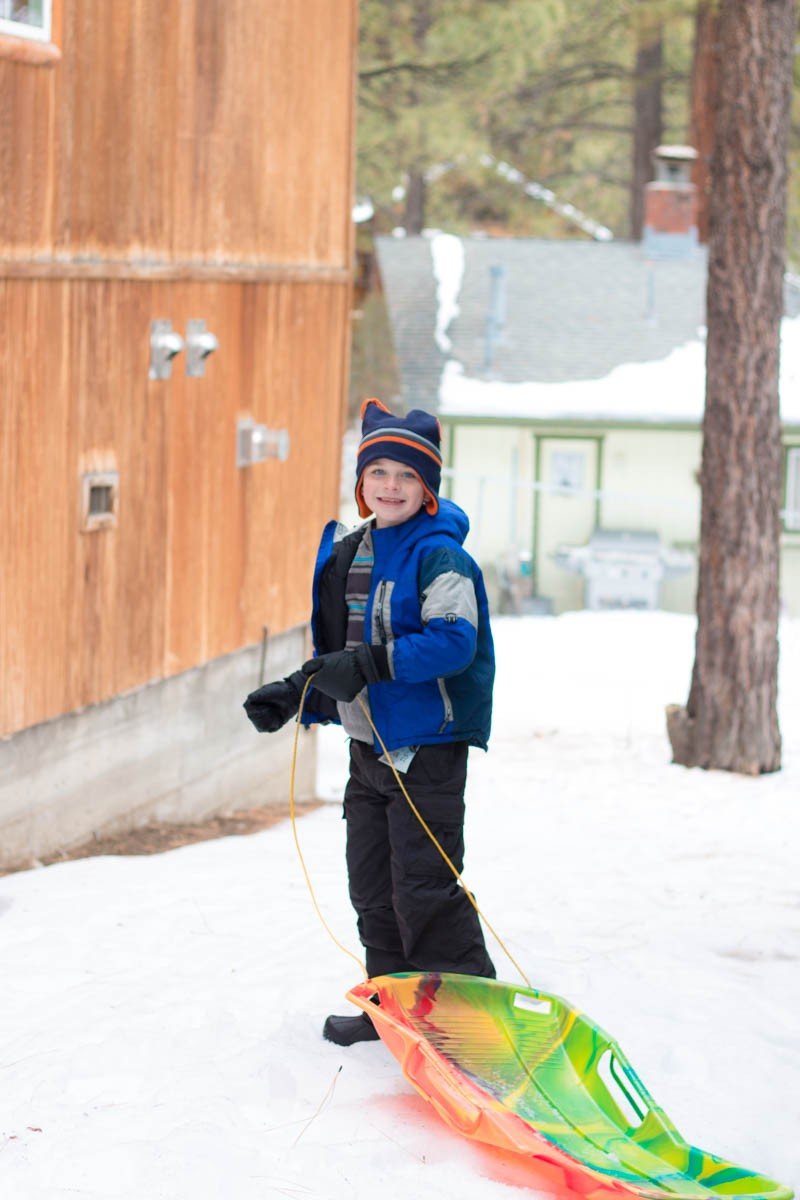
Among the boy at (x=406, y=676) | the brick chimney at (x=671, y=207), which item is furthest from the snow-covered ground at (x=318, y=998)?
the brick chimney at (x=671, y=207)

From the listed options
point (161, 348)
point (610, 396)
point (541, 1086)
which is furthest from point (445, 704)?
point (610, 396)

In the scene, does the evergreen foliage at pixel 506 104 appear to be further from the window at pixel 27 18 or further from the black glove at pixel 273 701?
the black glove at pixel 273 701

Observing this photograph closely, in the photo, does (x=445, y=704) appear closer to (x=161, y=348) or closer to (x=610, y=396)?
(x=161, y=348)

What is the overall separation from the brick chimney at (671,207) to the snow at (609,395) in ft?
12.7

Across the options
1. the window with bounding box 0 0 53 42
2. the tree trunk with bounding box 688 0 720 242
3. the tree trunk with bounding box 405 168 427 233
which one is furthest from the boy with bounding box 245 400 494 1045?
the tree trunk with bounding box 405 168 427 233

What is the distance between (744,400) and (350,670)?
24.5 feet

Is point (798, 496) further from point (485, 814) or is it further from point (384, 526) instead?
point (384, 526)

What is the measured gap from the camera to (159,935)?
6.39 m

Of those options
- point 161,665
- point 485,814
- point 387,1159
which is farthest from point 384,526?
point 485,814

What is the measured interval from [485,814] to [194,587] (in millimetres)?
2345

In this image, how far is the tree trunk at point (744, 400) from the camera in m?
11.3

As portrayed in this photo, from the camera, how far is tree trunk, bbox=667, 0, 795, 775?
11.3m

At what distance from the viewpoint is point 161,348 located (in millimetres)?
8984

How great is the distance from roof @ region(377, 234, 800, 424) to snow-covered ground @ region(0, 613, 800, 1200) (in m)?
17.7
